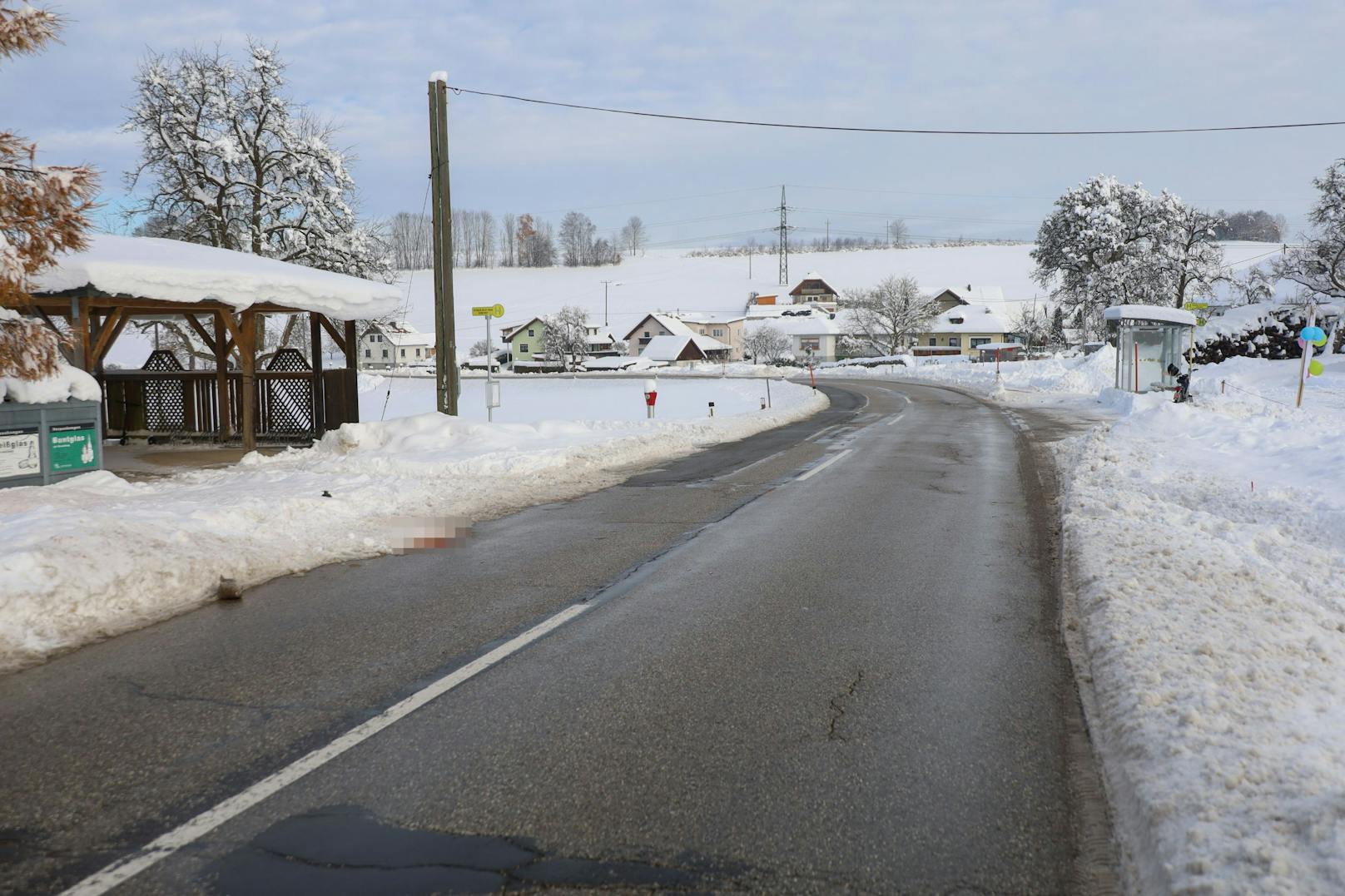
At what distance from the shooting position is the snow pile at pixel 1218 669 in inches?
121

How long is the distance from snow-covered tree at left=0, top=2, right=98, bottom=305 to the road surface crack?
7.60 m

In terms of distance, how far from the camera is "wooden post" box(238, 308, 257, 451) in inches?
610

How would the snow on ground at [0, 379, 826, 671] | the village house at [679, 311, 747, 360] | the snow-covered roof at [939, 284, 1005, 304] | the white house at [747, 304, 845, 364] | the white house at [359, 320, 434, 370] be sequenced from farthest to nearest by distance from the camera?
the snow-covered roof at [939, 284, 1005, 304] → the village house at [679, 311, 747, 360] → the white house at [359, 320, 434, 370] → the white house at [747, 304, 845, 364] → the snow on ground at [0, 379, 826, 671]

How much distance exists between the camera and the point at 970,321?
357 ft

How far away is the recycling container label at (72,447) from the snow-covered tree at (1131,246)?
56.4 m

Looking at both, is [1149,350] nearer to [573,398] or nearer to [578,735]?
[573,398]

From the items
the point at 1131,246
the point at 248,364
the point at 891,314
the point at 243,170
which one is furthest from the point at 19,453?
the point at 891,314

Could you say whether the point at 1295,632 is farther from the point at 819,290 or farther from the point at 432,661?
the point at 819,290

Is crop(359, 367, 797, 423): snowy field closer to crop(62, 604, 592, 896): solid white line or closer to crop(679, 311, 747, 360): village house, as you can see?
crop(62, 604, 592, 896): solid white line

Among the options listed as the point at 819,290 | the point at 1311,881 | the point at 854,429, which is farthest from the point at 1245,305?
the point at 819,290

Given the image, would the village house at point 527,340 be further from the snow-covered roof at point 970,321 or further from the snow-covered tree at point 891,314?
the snow-covered roof at point 970,321

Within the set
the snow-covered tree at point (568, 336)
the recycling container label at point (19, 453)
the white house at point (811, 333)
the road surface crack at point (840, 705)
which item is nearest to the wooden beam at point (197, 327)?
the recycling container label at point (19, 453)

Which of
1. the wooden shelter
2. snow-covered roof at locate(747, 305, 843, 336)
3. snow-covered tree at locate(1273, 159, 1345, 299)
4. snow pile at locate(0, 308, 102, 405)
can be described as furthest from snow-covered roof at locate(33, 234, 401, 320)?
snow-covered roof at locate(747, 305, 843, 336)

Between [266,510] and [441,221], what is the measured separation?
31.9 ft
